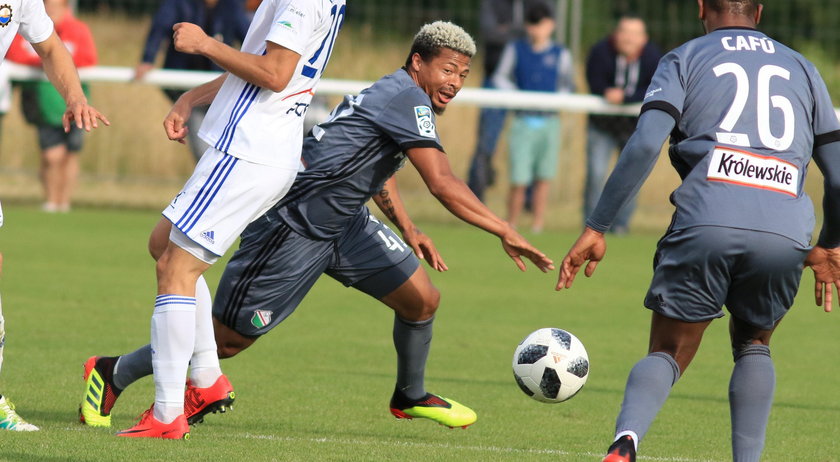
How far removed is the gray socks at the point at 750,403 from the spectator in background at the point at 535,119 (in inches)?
382

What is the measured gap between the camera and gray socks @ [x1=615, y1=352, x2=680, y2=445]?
4.80m

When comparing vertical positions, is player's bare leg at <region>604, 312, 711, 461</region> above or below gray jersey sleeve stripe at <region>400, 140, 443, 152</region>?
below

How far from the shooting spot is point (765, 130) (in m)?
4.93

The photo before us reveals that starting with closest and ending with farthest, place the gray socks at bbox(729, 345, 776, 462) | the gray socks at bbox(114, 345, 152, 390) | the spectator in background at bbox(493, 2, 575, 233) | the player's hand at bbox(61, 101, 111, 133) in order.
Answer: the gray socks at bbox(729, 345, 776, 462), the player's hand at bbox(61, 101, 111, 133), the gray socks at bbox(114, 345, 152, 390), the spectator in background at bbox(493, 2, 575, 233)

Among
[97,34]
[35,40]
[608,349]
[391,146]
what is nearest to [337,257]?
[391,146]

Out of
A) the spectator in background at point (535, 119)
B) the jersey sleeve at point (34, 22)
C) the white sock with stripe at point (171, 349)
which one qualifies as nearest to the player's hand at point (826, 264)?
the white sock with stripe at point (171, 349)

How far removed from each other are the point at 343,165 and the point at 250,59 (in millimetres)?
966

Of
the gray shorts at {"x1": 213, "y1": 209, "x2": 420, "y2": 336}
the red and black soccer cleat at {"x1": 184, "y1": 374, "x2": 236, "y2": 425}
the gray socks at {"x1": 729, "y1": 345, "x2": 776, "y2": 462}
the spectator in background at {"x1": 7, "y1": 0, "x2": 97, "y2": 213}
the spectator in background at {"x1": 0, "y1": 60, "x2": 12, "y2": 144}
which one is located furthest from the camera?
the spectator in background at {"x1": 7, "y1": 0, "x2": 97, "y2": 213}

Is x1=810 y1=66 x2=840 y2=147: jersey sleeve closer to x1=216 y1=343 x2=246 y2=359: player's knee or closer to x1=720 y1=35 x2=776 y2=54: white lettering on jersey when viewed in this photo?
x1=720 y1=35 x2=776 y2=54: white lettering on jersey

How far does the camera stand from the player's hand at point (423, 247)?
21.2ft

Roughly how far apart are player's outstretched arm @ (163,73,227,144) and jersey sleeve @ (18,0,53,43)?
0.62 meters

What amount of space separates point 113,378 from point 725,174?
114 inches

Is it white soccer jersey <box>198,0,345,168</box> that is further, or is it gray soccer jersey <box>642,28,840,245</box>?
white soccer jersey <box>198,0,345,168</box>

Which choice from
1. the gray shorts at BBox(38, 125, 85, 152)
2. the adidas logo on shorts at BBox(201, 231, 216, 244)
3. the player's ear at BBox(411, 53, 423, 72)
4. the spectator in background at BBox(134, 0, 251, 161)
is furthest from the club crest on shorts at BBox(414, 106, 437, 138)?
the gray shorts at BBox(38, 125, 85, 152)
